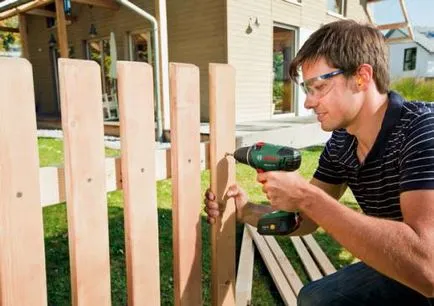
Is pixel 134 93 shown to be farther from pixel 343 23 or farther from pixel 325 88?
pixel 343 23

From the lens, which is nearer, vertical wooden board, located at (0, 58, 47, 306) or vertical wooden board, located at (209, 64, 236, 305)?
vertical wooden board, located at (0, 58, 47, 306)

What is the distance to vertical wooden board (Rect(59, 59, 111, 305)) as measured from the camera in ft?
4.50

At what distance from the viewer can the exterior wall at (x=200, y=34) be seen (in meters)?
10.2

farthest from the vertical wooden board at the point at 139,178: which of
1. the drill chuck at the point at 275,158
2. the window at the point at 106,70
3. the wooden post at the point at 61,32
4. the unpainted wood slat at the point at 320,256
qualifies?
the window at the point at 106,70

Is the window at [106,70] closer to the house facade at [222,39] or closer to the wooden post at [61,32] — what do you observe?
the house facade at [222,39]

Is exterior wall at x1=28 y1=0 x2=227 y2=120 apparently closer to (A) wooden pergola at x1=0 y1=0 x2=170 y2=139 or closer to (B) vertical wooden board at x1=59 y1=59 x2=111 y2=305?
(A) wooden pergola at x1=0 y1=0 x2=170 y2=139

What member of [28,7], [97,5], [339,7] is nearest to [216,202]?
[97,5]

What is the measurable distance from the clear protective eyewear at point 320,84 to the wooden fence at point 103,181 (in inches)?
16.8

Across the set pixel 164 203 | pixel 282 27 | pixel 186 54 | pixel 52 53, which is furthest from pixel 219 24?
pixel 52 53

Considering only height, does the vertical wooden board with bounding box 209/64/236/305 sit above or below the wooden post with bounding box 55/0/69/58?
below

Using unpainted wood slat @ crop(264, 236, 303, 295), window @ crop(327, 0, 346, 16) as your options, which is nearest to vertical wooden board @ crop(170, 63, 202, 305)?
unpainted wood slat @ crop(264, 236, 303, 295)

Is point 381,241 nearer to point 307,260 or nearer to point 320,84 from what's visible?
point 320,84

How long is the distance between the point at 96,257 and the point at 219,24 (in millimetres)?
9510

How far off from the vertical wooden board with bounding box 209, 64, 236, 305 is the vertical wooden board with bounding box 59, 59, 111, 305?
2.07 feet
